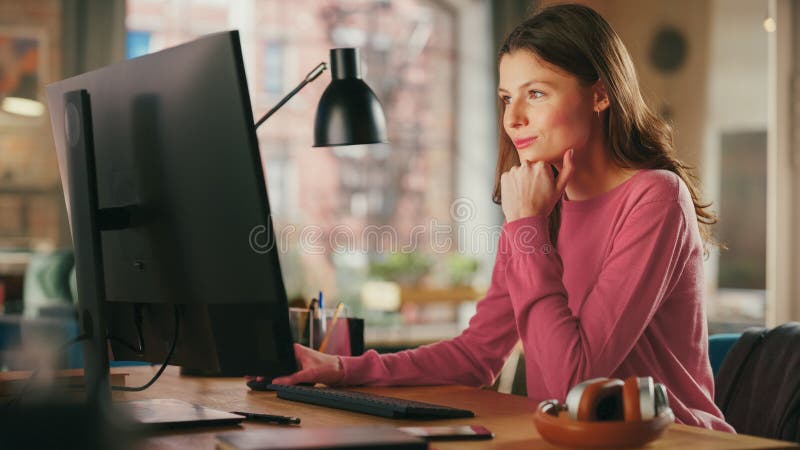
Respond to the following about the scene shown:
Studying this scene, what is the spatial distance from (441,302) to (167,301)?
487 cm

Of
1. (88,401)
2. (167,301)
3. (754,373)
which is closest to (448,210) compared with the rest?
(754,373)

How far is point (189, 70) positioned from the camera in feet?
3.72

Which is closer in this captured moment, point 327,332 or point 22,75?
point 327,332

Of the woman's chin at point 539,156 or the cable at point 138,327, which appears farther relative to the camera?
the woman's chin at point 539,156

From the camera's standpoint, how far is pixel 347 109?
189 cm

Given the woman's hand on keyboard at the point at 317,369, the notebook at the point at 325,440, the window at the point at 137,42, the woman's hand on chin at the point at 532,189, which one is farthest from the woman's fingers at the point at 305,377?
the window at the point at 137,42

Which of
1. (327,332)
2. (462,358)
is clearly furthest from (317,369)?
(462,358)

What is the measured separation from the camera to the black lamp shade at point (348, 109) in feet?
6.18

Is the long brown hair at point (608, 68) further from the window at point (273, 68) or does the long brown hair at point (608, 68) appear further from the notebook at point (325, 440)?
the window at point (273, 68)

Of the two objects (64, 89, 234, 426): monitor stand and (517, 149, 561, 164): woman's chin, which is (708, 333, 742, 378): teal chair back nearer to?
(517, 149, 561, 164): woman's chin

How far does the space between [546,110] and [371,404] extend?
23.6 inches

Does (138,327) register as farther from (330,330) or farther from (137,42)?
(137,42)

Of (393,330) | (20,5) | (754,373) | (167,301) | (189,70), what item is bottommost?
(393,330)

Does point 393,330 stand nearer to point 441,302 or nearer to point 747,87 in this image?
point 441,302
